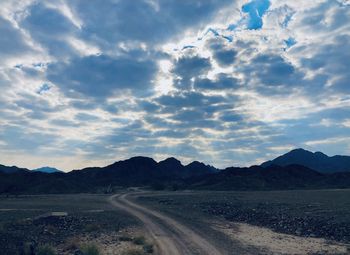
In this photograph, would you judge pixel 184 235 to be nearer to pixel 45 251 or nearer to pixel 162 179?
pixel 45 251

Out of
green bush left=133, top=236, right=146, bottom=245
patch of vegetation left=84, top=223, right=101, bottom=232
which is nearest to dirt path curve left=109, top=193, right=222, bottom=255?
green bush left=133, top=236, right=146, bottom=245

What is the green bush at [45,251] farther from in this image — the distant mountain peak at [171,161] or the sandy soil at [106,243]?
the distant mountain peak at [171,161]

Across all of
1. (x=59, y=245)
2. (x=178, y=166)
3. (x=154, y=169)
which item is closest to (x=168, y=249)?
(x=59, y=245)

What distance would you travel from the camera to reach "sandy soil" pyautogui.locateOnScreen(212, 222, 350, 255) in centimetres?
1847

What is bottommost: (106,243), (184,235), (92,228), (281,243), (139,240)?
(281,243)

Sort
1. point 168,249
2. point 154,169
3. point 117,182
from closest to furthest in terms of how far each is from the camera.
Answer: point 168,249 < point 117,182 < point 154,169

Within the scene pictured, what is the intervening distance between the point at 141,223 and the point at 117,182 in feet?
346

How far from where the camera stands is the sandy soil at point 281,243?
18469 millimetres

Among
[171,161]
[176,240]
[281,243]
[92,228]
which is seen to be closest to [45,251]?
[176,240]

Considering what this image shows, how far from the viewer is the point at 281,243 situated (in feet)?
68.0

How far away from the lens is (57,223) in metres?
26.8

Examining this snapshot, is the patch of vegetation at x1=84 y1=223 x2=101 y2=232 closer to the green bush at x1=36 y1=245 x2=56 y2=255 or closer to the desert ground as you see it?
the desert ground

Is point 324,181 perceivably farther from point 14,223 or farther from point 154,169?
point 14,223

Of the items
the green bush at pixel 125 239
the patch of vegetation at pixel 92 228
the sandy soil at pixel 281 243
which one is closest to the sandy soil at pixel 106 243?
the green bush at pixel 125 239
